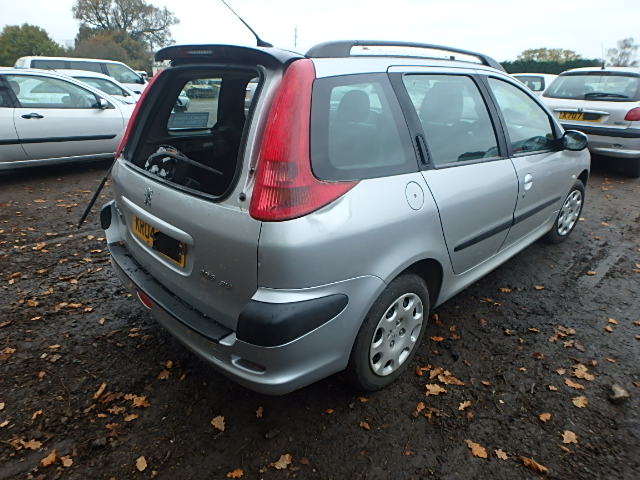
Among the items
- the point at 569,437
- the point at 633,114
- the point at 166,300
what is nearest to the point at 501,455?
the point at 569,437

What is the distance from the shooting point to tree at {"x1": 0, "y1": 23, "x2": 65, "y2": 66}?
175 ft

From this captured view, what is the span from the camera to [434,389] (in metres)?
2.44

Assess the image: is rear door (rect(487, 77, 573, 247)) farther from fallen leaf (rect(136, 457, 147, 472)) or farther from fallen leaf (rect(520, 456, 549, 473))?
fallen leaf (rect(136, 457, 147, 472))

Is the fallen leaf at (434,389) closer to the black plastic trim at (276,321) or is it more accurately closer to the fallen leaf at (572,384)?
the fallen leaf at (572,384)

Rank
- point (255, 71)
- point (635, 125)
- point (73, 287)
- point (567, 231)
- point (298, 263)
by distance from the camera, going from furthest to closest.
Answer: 1. point (635, 125)
2. point (567, 231)
3. point (73, 287)
4. point (255, 71)
5. point (298, 263)

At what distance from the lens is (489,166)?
8.86 ft

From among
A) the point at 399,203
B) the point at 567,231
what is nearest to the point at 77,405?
the point at 399,203

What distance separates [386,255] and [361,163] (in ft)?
1.43

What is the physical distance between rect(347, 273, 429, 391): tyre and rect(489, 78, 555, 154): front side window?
142 cm

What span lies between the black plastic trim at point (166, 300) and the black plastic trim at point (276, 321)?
21 centimetres

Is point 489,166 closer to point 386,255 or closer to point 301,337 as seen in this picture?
point 386,255

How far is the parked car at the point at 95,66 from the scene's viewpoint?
12342mm

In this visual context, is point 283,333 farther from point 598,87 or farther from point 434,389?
point 598,87

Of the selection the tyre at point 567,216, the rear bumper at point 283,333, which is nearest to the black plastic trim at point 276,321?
the rear bumper at point 283,333
